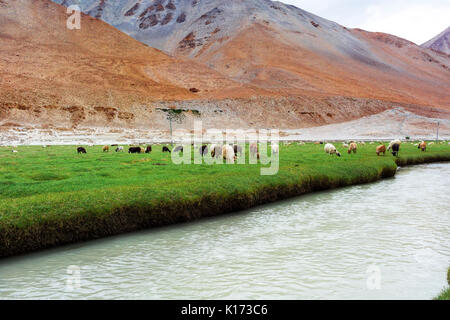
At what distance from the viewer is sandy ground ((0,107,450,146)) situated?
65.6 metres

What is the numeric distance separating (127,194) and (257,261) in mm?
5788

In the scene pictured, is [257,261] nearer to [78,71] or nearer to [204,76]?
[78,71]

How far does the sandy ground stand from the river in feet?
158

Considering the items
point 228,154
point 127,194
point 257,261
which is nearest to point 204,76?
point 228,154

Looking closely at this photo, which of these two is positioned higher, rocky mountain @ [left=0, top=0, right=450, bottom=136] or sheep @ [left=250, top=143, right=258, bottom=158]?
rocky mountain @ [left=0, top=0, right=450, bottom=136]

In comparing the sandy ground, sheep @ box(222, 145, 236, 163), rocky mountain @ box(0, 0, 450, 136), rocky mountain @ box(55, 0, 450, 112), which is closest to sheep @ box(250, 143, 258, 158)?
sheep @ box(222, 145, 236, 163)

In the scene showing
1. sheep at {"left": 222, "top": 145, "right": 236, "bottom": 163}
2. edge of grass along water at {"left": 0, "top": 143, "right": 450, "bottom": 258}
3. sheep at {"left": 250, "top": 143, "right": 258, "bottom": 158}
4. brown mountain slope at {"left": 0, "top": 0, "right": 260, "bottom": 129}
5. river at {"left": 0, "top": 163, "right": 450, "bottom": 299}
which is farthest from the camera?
brown mountain slope at {"left": 0, "top": 0, "right": 260, "bottom": 129}

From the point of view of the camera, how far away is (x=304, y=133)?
9438 cm

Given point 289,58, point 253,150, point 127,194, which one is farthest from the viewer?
point 289,58

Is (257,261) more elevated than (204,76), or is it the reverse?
(204,76)

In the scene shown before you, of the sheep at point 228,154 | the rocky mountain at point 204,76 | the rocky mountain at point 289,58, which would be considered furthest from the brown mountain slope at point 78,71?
the sheep at point 228,154

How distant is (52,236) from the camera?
11.8m

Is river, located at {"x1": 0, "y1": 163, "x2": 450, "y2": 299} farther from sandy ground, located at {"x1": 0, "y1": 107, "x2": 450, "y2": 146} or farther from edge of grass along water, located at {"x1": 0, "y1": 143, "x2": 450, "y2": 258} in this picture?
sandy ground, located at {"x1": 0, "y1": 107, "x2": 450, "y2": 146}

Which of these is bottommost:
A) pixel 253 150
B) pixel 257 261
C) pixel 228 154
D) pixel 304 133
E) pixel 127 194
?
pixel 257 261
